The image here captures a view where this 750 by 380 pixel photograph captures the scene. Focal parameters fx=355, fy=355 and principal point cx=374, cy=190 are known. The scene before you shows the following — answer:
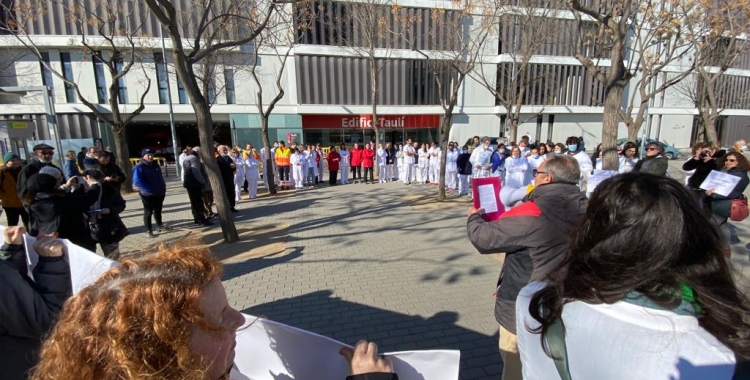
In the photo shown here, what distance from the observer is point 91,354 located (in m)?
0.81

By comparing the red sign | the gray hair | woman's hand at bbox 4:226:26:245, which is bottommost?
woman's hand at bbox 4:226:26:245

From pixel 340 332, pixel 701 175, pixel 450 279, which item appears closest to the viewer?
pixel 340 332

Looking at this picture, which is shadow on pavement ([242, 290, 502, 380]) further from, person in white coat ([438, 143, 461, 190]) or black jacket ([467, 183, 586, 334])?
person in white coat ([438, 143, 461, 190])

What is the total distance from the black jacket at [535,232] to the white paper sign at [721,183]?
477 centimetres

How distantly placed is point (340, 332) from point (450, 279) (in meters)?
1.97

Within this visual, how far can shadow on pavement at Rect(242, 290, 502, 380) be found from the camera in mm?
3330

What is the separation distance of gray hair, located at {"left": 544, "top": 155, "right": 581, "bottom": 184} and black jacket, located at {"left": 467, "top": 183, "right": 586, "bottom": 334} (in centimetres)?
6

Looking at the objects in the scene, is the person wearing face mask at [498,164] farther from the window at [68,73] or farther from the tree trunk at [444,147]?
the window at [68,73]

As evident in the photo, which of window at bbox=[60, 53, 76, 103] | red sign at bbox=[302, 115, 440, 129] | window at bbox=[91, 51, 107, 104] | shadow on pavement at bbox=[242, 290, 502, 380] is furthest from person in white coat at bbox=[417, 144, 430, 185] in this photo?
window at bbox=[60, 53, 76, 103]

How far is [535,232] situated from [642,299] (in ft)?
3.92

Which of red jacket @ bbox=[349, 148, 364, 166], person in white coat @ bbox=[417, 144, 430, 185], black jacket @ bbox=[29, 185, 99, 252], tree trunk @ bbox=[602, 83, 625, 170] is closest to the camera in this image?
black jacket @ bbox=[29, 185, 99, 252]

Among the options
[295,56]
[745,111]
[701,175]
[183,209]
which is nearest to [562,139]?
[745,111]

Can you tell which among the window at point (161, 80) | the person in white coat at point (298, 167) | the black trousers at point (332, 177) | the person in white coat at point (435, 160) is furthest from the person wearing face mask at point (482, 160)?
the window at point (161, 80)

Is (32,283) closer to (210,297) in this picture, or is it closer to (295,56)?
(210,297)
